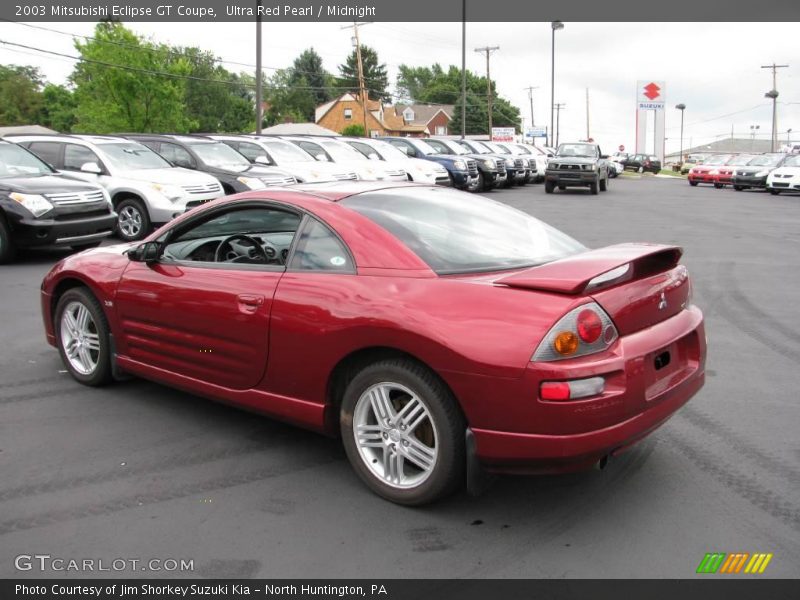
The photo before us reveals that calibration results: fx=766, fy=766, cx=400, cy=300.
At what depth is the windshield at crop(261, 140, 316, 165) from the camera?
18.1m

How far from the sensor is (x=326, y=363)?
3.81 meters

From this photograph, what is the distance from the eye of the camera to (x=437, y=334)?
3.37 metres

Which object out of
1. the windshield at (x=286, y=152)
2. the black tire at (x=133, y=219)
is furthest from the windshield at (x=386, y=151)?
the black tire at (x=133, y=219)

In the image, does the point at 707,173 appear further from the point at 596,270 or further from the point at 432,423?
the point at 432,423

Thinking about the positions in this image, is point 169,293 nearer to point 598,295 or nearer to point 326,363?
point 326,363

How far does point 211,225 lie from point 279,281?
3.30ft

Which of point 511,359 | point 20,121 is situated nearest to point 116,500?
point 511,359

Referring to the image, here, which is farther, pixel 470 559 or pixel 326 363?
pixel 326 363

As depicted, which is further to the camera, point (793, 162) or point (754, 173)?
point (754, 173)

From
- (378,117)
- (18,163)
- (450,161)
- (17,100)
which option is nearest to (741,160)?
(450,161)

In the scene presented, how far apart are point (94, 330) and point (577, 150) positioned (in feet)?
84.5

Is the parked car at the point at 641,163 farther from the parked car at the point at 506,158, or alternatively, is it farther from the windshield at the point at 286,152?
the windshield at the point at 286,152

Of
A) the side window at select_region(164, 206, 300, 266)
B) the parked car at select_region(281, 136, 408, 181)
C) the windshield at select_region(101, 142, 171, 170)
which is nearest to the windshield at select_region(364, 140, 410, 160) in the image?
the parked car at select_region(281, 136, 408, 181)

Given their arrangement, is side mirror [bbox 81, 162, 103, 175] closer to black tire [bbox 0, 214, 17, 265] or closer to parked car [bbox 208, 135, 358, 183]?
black tire [bbox 0, 214, 17, 265]
